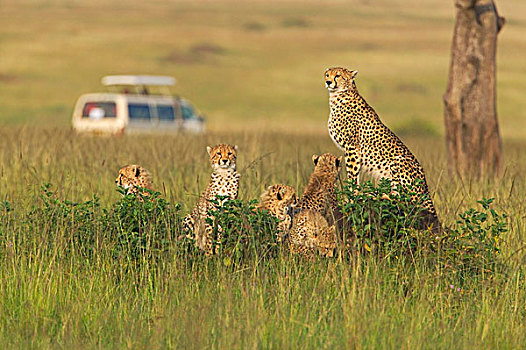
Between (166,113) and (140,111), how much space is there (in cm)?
70

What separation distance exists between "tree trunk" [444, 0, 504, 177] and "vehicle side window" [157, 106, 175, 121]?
10601 millimetres

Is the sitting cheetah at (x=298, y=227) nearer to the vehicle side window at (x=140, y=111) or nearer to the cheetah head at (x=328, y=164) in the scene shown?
the cheetah head at (x=328, y=164)

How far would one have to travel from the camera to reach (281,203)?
272 inches

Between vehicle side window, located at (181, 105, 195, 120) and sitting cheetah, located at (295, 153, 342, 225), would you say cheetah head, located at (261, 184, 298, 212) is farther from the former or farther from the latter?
vehicle side window, located at (181, 105, 195, 120)

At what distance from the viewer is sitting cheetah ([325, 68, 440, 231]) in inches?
300

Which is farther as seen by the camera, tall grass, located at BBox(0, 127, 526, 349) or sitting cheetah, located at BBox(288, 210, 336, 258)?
sitting cheetah, located at BBox(288, 210, 336, 258)

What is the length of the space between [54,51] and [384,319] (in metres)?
65.4

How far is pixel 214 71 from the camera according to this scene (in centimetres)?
6744

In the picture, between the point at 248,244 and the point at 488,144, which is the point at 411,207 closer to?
the point at 248,244

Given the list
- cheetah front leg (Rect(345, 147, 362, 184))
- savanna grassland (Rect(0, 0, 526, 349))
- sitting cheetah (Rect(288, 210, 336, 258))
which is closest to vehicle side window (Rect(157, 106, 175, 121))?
savanna grassland (Rect(0, 0, 526, 349))

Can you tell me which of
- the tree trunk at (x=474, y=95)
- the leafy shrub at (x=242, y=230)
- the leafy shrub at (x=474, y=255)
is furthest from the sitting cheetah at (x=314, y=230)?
the tree trunk at (x=474, y=95)

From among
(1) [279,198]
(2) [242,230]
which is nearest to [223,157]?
(1) [279,198]

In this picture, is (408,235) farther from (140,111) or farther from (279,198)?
(140,111)

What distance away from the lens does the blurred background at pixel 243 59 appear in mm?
55281
